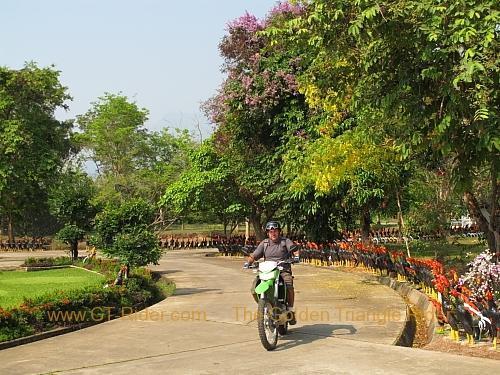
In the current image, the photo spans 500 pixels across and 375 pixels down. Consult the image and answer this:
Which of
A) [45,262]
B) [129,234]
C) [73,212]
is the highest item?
[73,212]

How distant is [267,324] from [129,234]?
8266mm

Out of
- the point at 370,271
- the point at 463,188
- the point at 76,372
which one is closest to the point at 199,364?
the point at 76,372

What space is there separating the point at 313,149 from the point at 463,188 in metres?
5.95

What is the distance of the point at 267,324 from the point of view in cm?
761

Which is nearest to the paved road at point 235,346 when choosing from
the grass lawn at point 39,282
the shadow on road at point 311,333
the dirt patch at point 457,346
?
the shadow on road at point 311,333

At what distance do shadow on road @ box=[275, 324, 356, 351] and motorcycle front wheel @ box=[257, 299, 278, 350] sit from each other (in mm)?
149

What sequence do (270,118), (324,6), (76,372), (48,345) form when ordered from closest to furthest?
(76,372), (48,345), (324,6), (270,118)

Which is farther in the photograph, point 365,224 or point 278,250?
point 365,224

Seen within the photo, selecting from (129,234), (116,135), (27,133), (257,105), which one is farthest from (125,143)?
(129,234)

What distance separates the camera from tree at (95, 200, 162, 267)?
48.8 feet

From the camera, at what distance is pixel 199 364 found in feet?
22.4

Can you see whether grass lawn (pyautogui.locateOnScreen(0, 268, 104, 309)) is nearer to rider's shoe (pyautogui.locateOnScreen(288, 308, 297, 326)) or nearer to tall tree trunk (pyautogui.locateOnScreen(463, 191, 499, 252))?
rider's shoe (pyautogui.locateOnScreen(288, 308, 297, 326))

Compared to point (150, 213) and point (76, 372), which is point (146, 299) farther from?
point (76, 372)

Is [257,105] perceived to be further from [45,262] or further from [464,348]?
[464,348]
